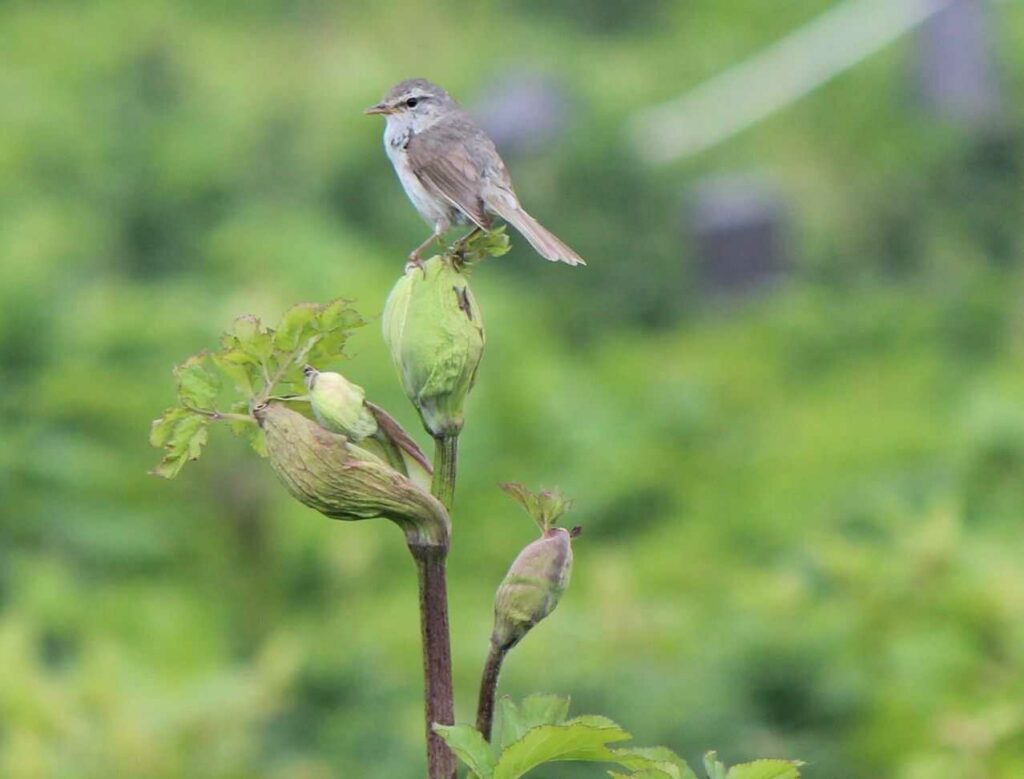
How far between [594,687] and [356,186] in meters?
5.08

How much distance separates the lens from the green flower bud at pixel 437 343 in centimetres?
152

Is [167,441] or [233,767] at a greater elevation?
[233,767]

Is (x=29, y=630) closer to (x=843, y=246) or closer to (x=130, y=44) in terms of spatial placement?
(x=843, y=246)

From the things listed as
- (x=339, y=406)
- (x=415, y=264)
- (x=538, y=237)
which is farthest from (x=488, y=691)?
(x=538, y=237)

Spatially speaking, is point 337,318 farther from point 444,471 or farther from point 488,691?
point 488,691

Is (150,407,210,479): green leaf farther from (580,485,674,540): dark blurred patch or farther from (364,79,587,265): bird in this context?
(580,485,674,540): dark blurred patch

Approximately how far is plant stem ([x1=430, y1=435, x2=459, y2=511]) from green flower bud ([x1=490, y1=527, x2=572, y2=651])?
8 centimetres

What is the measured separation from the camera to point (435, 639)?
57.2 inches

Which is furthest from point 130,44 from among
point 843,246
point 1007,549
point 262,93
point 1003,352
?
point 1007,549

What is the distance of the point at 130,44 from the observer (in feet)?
34.4

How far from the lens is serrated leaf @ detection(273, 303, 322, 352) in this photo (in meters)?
1.50

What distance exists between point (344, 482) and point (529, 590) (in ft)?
0.61

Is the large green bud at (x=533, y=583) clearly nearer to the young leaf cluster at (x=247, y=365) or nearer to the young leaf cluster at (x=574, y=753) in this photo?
the young leaf cluster at (x=574, y=753)

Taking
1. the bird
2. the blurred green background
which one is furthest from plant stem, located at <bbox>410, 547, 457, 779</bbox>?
the blurred green background
